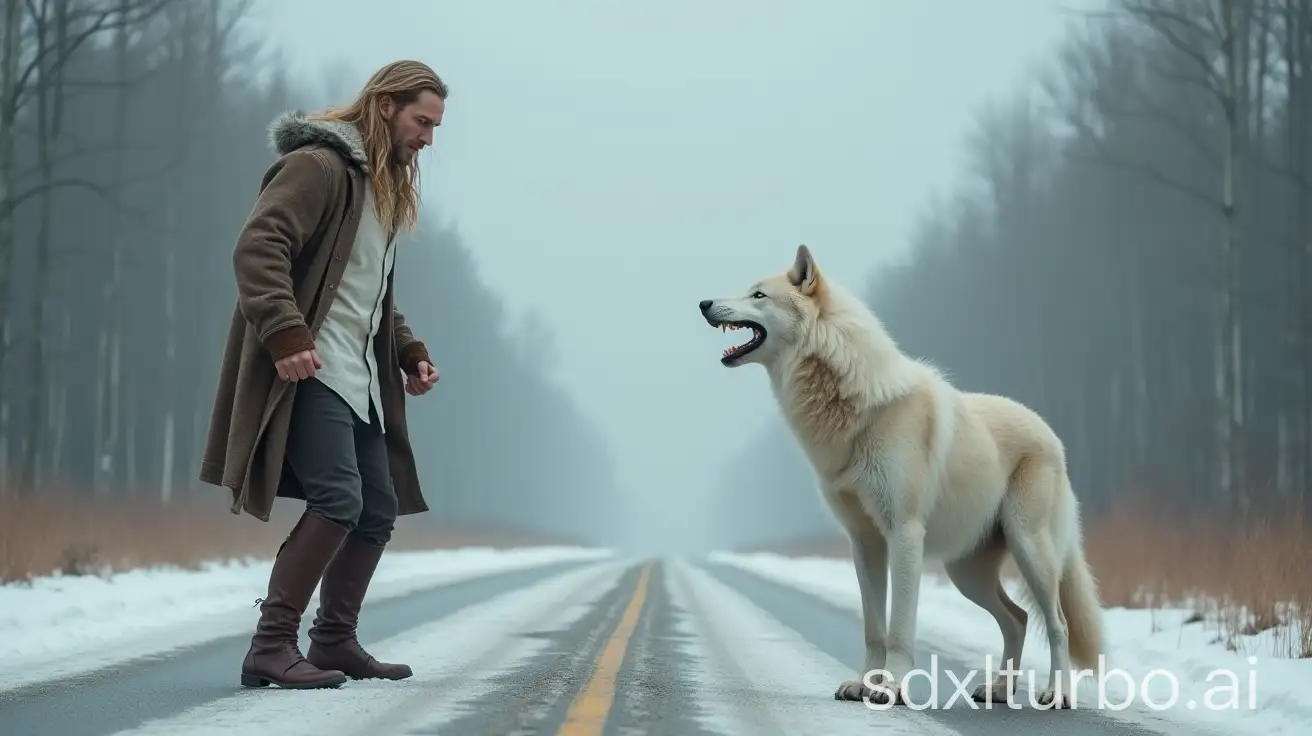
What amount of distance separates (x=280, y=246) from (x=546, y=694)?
7.21 ft

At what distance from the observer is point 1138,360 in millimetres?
34344

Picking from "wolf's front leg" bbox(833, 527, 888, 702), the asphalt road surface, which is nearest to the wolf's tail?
the asphalt road surface

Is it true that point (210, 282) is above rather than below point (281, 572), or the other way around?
above

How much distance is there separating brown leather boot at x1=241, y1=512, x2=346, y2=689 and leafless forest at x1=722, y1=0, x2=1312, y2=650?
6.19 meters

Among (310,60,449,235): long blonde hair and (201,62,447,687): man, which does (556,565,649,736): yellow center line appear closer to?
(201,62,447,687): man

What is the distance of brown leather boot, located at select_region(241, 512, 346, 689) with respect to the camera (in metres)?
5.32

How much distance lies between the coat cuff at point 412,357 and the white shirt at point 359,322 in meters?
0.32

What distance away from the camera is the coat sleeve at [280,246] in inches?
200

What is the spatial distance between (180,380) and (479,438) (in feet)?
107

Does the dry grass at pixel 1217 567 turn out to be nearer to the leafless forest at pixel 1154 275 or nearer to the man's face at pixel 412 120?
the leafless forest at pixel 1154 275

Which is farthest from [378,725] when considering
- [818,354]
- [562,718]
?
[818,354]

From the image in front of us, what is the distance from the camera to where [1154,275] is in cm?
3578

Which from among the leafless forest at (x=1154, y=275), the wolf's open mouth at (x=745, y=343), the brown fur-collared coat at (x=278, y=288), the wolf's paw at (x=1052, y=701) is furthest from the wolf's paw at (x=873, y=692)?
the leafless forest at (x=1154, y=275)

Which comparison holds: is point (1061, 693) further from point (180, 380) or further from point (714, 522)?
point (714, 522)
